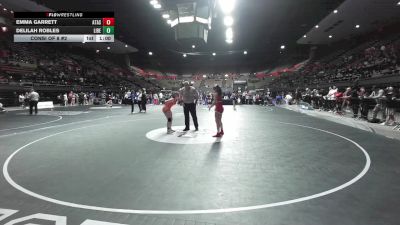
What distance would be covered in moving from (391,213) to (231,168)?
2.54 m

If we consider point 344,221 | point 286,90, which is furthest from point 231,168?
point 286,90

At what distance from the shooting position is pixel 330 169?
16.3 feet

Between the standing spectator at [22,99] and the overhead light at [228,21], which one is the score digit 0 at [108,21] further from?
the standing spectator at [22,99]

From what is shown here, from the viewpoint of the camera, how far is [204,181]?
4305 mm

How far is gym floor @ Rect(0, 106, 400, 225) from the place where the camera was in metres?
3.16

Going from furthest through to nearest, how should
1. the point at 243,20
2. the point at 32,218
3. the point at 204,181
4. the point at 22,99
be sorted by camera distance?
the point at 243,20, the point at 22,99, the point at 204,181, the point at 32,218

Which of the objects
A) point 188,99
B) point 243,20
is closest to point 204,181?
point 188,99

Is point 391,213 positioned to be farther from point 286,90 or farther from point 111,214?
point 286,90

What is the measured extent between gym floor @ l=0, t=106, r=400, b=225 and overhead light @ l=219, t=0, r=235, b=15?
13961 millimetres
